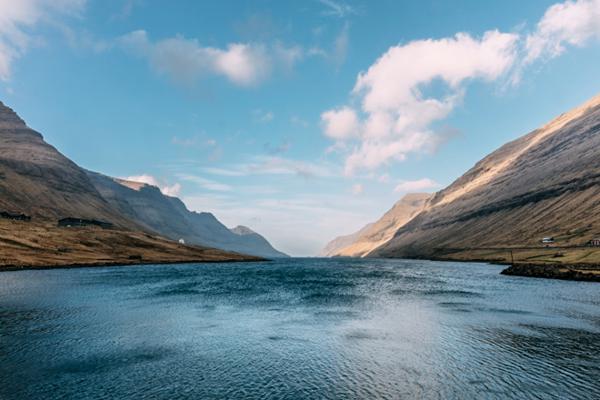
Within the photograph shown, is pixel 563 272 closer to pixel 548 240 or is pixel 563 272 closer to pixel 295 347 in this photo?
pixel 295 347

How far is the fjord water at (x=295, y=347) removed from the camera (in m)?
28.1

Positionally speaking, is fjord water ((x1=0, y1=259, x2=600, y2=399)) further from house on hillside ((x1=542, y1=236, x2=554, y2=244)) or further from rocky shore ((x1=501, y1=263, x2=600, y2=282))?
house on hillside ((x1=542, y1=236, x2=554, y2=244))

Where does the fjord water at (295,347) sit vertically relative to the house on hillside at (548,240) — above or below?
below

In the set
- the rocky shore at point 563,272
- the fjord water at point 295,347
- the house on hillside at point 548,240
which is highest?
the house on hillside at point 548,240

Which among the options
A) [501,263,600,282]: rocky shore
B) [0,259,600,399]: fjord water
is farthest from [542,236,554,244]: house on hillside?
[0,259,600,399]: fjord water

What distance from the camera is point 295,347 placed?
128ft

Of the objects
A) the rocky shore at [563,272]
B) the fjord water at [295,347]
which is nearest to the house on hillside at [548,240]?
the rocky shore at [563,272]

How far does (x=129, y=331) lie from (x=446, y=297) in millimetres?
60792

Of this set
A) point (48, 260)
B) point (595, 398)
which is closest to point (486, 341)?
point (595, 398)

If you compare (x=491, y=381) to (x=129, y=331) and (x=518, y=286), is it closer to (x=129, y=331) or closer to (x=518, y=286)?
(x=129, y=331)

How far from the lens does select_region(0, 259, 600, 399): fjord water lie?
28.1 m

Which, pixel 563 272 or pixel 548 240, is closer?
pixel 563 272

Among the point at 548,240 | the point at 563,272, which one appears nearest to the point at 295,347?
the point at 563,272

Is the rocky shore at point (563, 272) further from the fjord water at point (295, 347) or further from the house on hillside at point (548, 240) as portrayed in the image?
the house on hillside at point (548, 240)
